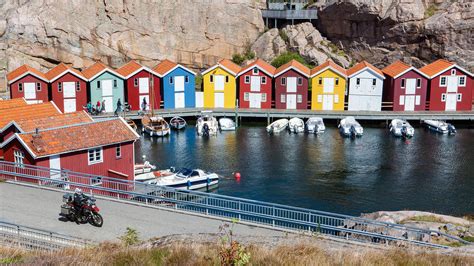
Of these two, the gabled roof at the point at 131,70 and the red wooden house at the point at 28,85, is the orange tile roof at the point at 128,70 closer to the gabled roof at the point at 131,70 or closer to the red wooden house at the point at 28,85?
the gabled roof at the point at 131,70

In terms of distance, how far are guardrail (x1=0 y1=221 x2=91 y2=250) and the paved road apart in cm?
147

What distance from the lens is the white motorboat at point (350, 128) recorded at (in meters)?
60.4

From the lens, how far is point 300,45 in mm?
84562

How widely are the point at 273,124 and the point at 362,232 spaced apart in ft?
130

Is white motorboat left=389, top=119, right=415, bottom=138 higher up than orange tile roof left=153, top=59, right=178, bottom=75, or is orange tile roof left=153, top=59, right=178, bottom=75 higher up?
orange tile roof left=153, top=59, right=178, bottom=75

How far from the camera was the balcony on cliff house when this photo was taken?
87625 mm

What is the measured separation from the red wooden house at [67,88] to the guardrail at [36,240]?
4256 centimetres

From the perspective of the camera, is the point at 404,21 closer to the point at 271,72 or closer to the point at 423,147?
the point at 271,72

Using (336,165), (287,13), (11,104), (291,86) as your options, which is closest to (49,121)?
(11,104)

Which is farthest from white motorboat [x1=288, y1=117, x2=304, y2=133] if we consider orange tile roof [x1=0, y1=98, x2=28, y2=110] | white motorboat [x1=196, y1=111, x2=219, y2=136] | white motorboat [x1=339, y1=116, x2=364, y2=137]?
orange tile roof [x1=0, y1=98, x2=28, y2=110]

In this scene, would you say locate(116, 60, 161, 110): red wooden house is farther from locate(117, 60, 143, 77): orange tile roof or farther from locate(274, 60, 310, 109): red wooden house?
locate(274, 60, 310, 109): red wooden house

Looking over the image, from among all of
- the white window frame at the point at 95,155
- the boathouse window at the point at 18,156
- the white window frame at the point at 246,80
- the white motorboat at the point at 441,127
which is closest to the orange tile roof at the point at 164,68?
the white window frame at the point at 246,80

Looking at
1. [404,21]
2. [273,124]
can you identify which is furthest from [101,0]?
[404,21]

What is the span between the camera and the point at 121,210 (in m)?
28.2
